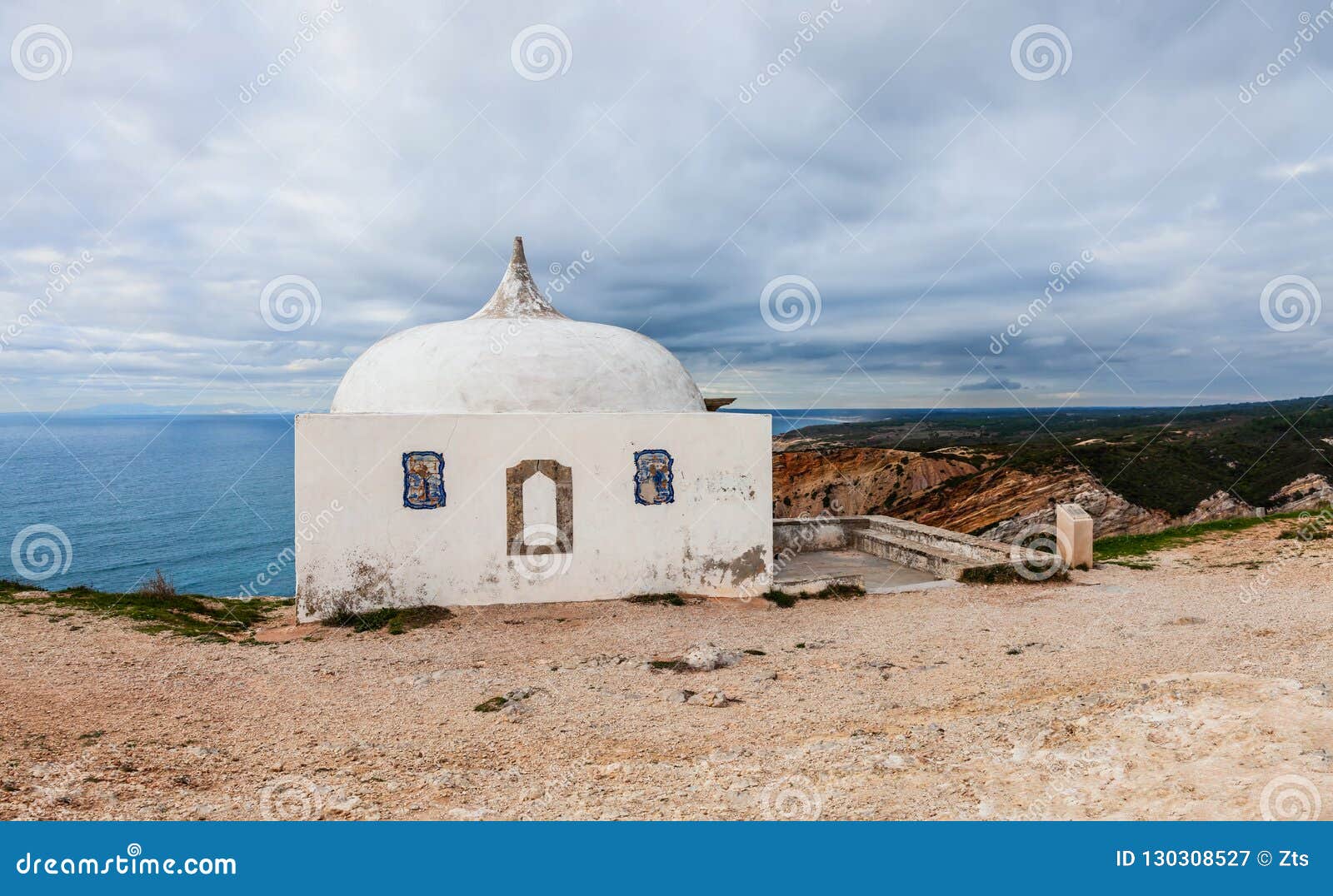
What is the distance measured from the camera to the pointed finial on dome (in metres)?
11.9

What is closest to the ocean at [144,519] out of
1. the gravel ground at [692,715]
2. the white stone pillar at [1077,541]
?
the gravel ground at [692,715]

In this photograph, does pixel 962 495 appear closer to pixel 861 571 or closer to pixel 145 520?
pixel 861 571

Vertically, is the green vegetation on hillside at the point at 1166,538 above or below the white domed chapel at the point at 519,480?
below

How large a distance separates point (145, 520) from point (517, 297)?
45.6 metres

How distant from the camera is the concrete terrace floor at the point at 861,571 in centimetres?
1139

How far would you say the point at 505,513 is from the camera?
389 inches

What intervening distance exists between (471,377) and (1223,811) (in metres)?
9.16

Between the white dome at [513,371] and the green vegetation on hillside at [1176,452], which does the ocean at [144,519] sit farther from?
the green vegetation on hillside at [1176,452]

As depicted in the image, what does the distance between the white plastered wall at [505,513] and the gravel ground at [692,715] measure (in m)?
0.62

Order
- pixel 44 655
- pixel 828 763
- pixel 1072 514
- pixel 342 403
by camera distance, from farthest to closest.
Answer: pixel 1072 514, pixel 342 403, pixel 44 655, pixel 828 763

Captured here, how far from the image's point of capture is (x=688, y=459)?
34.2ft

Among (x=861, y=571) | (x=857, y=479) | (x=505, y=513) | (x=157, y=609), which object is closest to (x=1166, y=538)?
(x=861, y=571)
